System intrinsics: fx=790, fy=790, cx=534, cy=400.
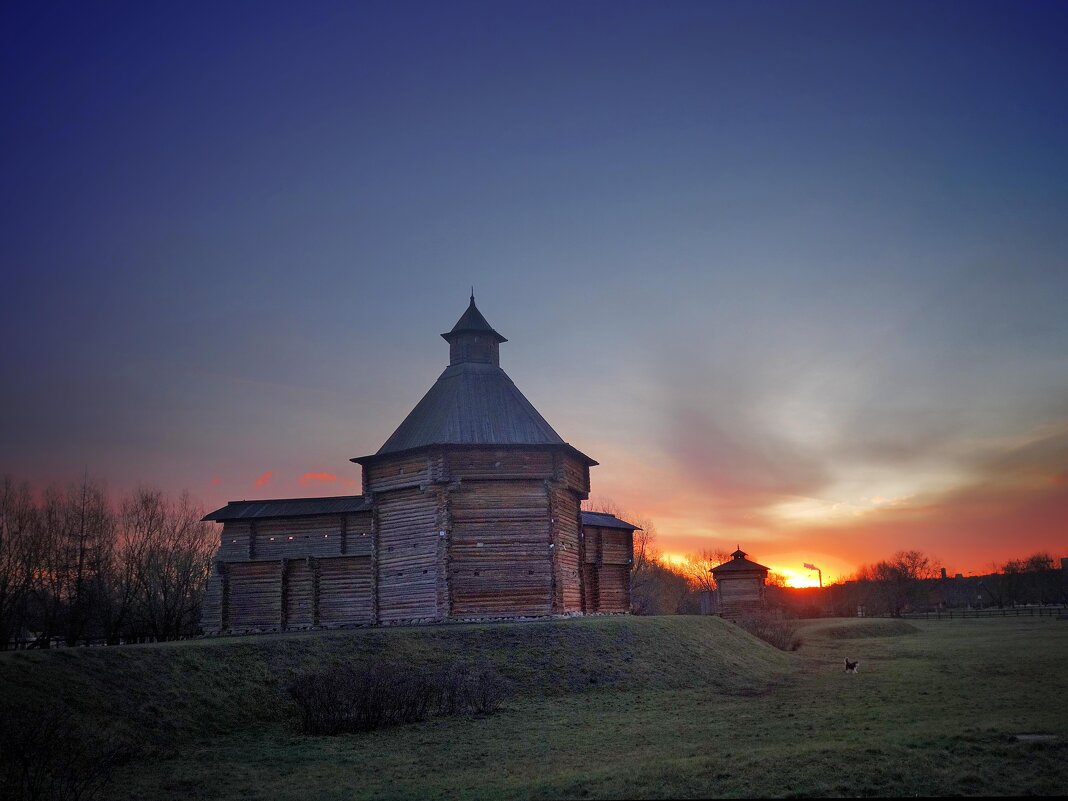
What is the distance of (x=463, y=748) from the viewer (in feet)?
58.3

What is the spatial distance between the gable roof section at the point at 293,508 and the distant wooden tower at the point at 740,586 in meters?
32.7

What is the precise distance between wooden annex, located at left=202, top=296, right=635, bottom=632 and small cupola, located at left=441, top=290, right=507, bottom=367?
2039 mm

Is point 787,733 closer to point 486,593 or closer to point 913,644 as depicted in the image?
point 486,593

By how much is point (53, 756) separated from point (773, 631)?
36866 mm

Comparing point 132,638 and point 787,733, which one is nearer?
point 787,733

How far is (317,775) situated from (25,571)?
141 ft

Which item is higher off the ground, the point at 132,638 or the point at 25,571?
the point at 25,571

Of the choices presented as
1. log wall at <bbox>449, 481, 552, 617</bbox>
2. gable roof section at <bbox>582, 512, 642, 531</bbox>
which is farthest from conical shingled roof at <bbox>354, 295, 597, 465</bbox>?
gable roof section at <bbox>582, 512, 642, 531</bbox>

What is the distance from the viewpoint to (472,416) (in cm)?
3734

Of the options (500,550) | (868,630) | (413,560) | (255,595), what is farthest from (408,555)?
(868,630)

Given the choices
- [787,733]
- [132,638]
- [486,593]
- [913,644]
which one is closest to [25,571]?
[132,638]

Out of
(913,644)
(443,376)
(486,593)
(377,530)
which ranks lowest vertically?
(913,644)

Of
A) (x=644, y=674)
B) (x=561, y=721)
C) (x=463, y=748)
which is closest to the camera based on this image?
(x=463, y=748)

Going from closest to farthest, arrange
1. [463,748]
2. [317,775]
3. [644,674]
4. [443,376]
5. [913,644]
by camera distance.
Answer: [317,775] → [463,748] → [644,674] → [443,376] → [913,644]
